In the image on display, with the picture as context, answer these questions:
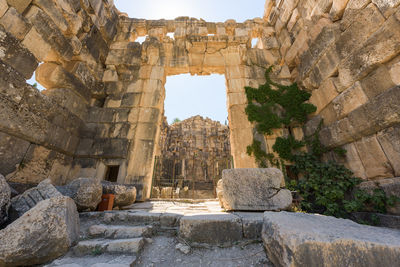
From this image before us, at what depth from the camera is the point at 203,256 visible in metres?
1.77

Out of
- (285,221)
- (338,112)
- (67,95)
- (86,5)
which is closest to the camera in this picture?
(285,221)

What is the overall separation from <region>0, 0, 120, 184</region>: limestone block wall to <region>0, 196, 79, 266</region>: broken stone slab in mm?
2288

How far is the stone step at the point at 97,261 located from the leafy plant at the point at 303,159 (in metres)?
3.70

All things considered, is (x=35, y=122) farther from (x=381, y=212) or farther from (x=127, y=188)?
(x=381, y=212)

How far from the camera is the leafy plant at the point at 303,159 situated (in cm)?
335

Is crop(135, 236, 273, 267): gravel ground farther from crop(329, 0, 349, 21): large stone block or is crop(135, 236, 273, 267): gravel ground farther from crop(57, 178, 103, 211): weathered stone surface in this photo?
crop(329, 0, 349, 21): large stone block

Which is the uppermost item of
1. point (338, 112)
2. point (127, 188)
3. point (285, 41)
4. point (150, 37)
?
point (150, 37)

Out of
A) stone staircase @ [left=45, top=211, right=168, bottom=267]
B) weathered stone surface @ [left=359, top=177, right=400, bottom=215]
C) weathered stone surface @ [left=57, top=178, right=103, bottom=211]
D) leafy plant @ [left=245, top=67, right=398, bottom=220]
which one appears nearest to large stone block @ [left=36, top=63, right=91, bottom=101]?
weathered stone surface @ [left=57, top=178, right=103, bottom=211]

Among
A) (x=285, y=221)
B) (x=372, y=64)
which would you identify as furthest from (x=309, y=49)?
(x=285, y=221)

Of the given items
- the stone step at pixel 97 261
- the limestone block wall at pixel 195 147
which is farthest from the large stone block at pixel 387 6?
the limestone block wall at pixel 195 147

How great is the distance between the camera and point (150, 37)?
675 centimetres

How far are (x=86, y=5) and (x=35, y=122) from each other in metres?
4.22

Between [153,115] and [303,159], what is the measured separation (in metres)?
4.60

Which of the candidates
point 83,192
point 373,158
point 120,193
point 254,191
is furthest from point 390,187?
point 83,192
